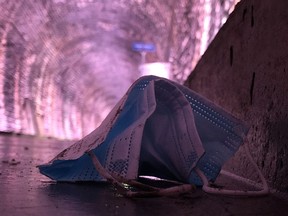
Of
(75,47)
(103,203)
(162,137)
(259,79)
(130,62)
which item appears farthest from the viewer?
(130,62)

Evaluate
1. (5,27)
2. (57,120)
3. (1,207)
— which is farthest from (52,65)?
(1,207)

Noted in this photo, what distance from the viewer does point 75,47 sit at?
1889cm

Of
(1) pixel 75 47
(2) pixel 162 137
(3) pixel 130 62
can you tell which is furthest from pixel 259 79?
(3) pixel 130 62

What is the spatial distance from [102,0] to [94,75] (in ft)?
29.6

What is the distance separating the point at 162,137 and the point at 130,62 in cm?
1828

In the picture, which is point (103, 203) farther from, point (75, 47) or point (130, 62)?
point (130, 62)

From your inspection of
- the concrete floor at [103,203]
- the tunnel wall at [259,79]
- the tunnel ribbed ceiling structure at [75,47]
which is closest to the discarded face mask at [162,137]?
the concrete floor at [103,203]

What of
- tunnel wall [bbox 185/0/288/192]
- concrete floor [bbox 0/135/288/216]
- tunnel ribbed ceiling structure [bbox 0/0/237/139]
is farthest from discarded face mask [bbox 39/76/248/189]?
tunnel ribbed ceiling structure [bbox 0/0/237/139]

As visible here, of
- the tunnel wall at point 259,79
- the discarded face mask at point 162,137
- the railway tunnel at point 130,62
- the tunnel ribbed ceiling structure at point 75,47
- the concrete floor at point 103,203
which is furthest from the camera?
the tunnel ribbed ceiling structure at point 75,47

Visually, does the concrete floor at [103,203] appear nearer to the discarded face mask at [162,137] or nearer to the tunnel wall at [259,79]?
the discarded face mask at [162,137]

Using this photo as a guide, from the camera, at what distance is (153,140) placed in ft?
8.75

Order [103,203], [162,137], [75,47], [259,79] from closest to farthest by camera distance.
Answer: [103,203] < [162,137] < [259,79] < [75,47]

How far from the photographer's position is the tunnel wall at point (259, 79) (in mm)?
2697

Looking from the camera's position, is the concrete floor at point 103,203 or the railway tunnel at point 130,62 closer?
the concrete floor at point 103,203
